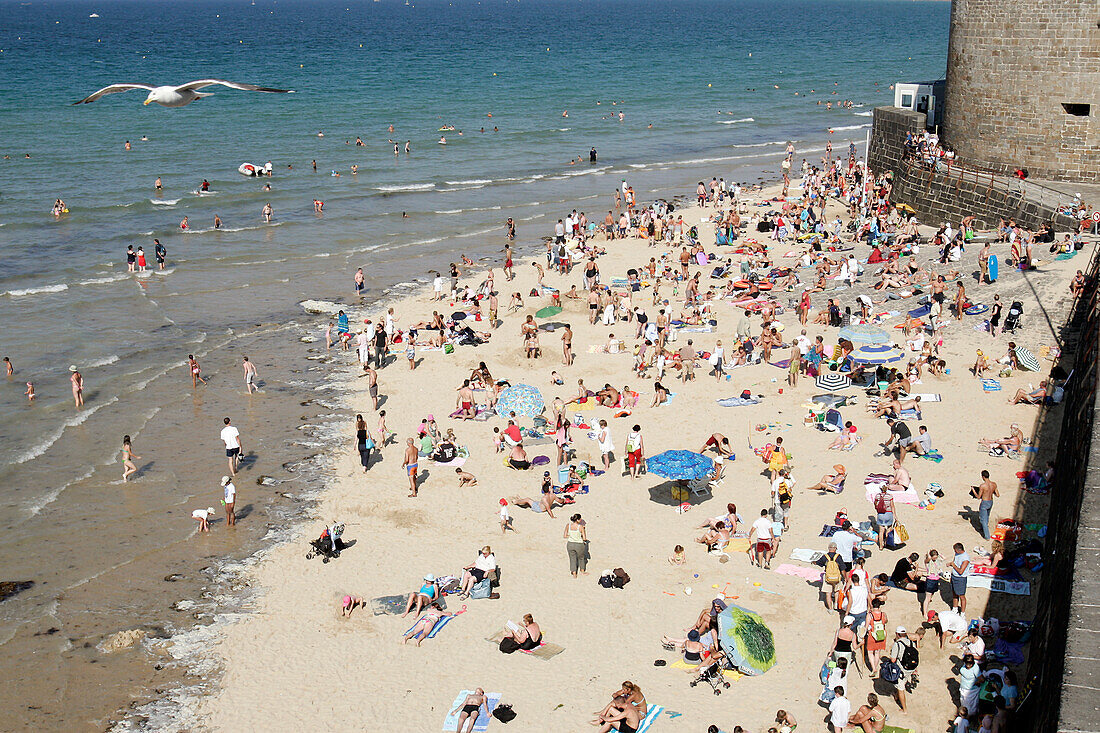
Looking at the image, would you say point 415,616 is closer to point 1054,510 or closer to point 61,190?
point 1054,510

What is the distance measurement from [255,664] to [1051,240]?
73.3 ft

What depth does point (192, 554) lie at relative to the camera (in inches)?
642

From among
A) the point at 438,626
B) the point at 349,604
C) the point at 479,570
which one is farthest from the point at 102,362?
the point at 438,626

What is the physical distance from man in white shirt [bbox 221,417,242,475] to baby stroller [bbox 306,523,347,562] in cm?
357

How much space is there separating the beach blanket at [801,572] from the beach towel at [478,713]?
4807 millimetres

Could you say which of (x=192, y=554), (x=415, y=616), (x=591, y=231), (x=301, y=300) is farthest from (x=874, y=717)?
(x=591, y=231)

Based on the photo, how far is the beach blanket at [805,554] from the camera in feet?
48.2

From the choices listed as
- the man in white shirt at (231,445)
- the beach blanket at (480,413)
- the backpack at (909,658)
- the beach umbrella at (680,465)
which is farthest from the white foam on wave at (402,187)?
the backpack at (909,658)

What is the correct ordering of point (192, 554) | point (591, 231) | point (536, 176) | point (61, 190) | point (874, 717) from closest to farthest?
1. point (874, 717)
2. point (192, 554)
3. point (591, 231)
4. point (61, 190)
5. point (536, 176)

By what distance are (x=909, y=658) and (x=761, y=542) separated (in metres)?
3.10

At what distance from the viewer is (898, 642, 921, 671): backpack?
38.7 ft

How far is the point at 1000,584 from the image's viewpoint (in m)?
13.4

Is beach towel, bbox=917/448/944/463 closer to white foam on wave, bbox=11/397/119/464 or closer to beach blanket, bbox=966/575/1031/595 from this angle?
beach blanket, bbox=966/575/1031/595

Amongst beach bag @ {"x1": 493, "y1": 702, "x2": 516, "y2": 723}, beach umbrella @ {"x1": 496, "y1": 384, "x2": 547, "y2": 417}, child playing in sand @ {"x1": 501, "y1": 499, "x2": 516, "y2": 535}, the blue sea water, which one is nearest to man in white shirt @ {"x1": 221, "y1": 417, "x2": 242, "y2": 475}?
the blue sea water
